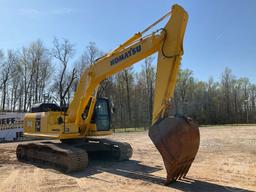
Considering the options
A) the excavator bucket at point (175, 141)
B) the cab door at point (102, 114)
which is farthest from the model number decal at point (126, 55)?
the excavator bucket at point (175, 141)

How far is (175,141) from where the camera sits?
643 cm

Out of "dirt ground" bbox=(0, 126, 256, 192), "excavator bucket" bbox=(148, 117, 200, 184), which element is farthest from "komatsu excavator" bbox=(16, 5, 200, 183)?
"dirt ground" bbox=(0, 126, 256, 192)

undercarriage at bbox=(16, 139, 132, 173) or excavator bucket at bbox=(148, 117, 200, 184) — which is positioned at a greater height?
excavator bucket at bbox=(148, 117, 200, 184)

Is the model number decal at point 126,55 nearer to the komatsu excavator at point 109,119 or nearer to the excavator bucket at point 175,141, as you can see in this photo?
the komatsu excavator at point 109,119

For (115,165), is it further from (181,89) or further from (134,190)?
(181,89)

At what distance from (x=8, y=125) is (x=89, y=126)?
14902 mm

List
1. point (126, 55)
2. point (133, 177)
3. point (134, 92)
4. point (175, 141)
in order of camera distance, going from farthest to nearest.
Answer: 1. point (134, 92)
2. point (126, 55)
3. point (133, 177)
4. point (175, 141)

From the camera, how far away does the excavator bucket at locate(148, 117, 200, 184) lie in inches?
253

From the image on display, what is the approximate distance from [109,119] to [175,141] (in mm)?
4837

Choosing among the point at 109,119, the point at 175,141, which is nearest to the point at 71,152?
the point at 109,119

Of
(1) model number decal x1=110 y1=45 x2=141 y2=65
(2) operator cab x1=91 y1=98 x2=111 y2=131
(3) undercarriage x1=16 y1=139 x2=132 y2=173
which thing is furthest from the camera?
(2) operator cab x1=91 y1=98 x2=111 y2=131

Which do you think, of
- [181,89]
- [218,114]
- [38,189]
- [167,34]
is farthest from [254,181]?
[218,114]

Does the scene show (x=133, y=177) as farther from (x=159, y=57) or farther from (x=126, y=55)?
(x=126, y=55)

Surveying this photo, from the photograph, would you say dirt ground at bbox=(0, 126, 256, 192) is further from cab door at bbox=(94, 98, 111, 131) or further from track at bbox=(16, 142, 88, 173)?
cab door at bbox=(94, 98, 111, 131)
